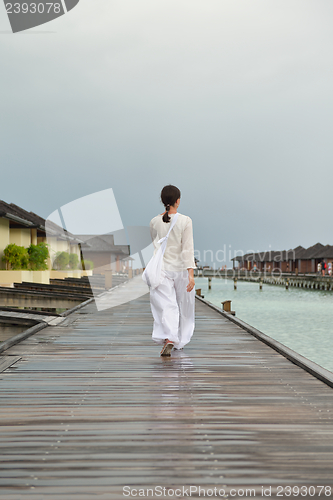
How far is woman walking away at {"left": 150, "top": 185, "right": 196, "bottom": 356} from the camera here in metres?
5.44

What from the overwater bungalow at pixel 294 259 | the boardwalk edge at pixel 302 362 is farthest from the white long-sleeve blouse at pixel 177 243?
Result: the overwater bungalow at pixel 294 259

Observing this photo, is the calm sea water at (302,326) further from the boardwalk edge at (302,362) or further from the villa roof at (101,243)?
the villa roof at (101,243)

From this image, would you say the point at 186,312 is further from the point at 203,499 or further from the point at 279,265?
the point at 279,265

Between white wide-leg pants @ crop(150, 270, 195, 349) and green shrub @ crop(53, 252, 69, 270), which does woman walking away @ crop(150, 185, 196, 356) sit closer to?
white wide-leg pants @ crop(150, 270, 195, 349)

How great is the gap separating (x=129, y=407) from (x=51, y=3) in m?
25.8

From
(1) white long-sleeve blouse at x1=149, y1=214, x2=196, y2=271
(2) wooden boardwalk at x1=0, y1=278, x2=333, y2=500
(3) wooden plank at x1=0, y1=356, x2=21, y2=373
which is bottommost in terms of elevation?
(2) wooden boardwalk at x1=0, y1=278, x2=333, y2=500

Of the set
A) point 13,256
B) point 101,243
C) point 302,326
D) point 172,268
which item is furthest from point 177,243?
point 101,243

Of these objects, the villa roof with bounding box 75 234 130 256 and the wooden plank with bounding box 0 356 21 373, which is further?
the villa roof with bounding box 75 234 130 256

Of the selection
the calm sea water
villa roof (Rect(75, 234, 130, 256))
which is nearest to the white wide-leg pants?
the calm sea water

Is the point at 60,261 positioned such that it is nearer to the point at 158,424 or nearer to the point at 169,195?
the point at 169,195

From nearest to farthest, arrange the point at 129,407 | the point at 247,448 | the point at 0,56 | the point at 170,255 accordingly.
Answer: the point at 247,448 → the point at 129,407 → the point at 170,255 → the point at 0,56

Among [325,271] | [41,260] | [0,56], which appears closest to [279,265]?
[325,271]

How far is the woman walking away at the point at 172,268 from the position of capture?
214 inches

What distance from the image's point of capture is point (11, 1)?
22.7 meters
